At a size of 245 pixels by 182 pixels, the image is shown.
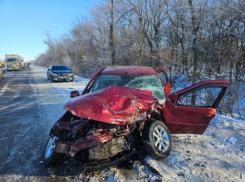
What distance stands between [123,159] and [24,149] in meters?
→ 2.22

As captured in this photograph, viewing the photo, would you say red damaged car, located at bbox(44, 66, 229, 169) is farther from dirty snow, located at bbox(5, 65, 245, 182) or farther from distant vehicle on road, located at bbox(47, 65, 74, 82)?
distant vehicle on road, located at bbox(47, 65, 74, 82)

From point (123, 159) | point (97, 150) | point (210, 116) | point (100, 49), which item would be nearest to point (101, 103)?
point (97, 150)

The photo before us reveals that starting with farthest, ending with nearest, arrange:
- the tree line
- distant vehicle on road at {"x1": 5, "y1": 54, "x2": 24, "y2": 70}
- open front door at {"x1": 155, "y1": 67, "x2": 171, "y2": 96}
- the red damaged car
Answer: distant vehicle on road at {"x1": 5, "y1": 54, "x2": 24, "y2": 70} < the tree line < open front door at {"x1": 155, "y1": 67, "x2": 171, "y2": 96} < the red damaged car

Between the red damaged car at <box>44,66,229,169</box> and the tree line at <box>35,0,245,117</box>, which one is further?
the tree line at <box>35,0,245,117</box>

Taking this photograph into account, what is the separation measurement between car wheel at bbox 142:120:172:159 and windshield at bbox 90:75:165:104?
93 centimetres

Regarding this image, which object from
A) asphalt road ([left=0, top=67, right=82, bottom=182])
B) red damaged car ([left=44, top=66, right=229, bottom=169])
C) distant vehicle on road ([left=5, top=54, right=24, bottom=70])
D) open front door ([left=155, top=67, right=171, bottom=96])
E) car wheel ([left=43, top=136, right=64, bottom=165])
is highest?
distant vehicle on road ([left=5, top=54, right=24, bottom=70])

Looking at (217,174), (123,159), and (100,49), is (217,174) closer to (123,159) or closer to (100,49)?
(123,159)

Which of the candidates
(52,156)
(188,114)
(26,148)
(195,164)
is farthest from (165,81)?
(26,148)

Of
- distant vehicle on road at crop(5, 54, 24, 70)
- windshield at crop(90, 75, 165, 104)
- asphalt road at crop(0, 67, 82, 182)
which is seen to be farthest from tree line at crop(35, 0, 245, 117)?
distant vehicle on road at crop(5, 54, 24, 70)

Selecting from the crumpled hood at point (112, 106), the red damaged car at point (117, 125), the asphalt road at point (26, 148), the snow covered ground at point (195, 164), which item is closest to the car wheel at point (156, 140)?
the red damaged car at point (117, 125)

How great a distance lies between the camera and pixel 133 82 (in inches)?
151

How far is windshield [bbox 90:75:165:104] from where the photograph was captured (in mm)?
3797

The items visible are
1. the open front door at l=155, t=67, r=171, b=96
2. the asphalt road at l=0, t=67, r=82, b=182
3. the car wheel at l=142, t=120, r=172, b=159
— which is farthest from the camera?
the open front door at l=155, t=67, r=171, b=96

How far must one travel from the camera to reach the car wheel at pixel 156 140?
276cm
